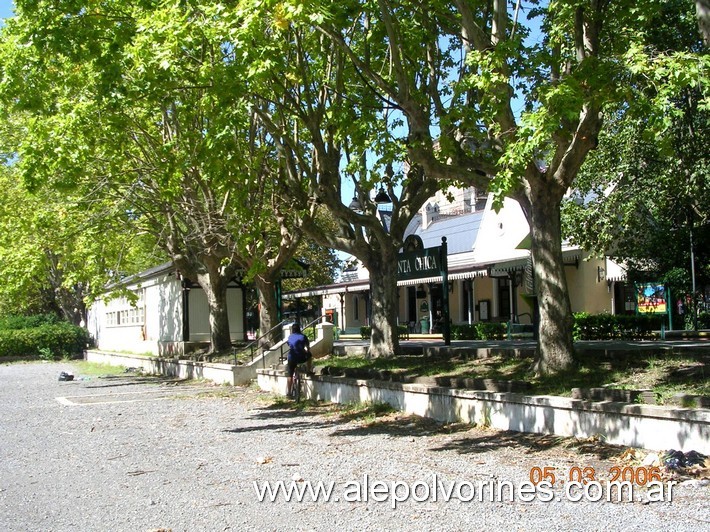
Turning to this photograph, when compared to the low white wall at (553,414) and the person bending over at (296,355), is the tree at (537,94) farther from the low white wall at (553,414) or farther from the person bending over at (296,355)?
the person bending over at (296,355)

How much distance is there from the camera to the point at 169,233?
21.9m

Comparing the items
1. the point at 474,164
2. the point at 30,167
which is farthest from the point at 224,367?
the point at 474,164

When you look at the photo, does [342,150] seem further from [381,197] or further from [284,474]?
[284,474]

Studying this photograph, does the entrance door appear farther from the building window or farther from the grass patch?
the grass patch

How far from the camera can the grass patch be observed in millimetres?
9305

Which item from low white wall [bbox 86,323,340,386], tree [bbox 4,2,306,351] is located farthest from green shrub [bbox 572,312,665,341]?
tree [bbox 4,2,306,351]

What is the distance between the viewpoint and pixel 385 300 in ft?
51.2

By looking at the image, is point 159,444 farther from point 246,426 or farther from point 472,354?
point 472,354

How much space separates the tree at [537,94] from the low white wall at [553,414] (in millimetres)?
1379

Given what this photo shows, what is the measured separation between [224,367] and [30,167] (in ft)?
28.3

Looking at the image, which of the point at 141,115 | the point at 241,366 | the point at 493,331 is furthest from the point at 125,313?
the point at 141,115

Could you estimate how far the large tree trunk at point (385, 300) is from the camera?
15.6 metres

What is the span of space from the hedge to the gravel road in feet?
81.5

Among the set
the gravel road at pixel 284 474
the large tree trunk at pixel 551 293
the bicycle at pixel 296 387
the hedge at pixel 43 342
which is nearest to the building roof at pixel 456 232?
the bicycle at pixel 296 387
